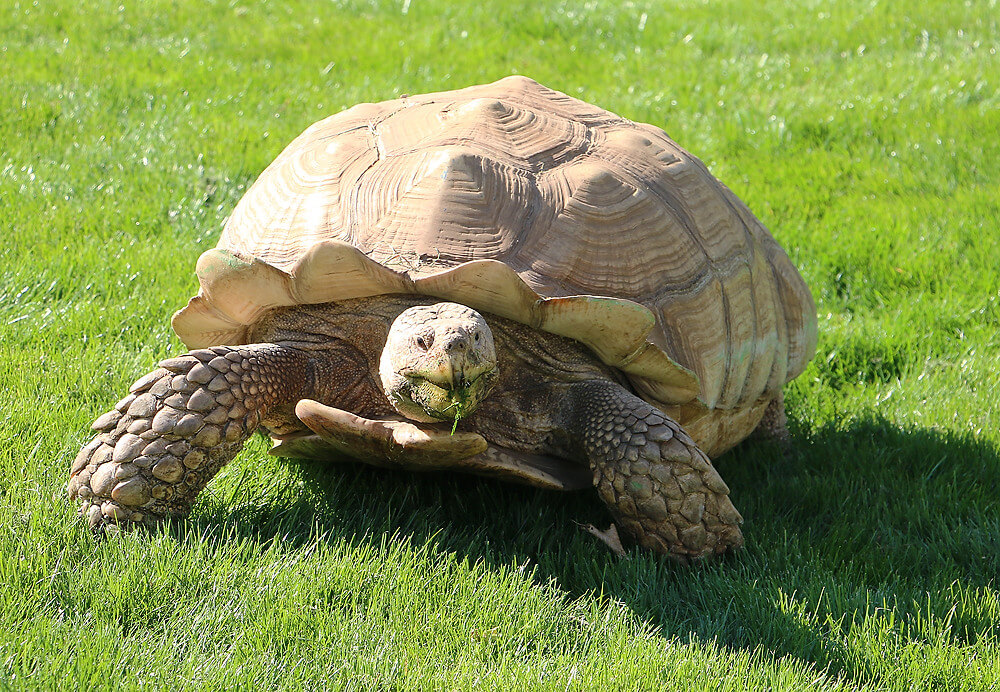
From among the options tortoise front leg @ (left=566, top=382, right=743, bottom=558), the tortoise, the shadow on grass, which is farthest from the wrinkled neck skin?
the shadow on grass

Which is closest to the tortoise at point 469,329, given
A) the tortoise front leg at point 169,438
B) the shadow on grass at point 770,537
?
the tortoise front leg at point 169,438

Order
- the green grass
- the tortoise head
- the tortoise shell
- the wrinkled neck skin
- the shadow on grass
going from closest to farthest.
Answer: the green grass
the tortoise head
the shadow on grass
the tortoise shell
the wrinkled neck skin

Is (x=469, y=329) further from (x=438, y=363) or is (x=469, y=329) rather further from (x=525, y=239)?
(x=525, y=239)

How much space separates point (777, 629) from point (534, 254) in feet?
4.11

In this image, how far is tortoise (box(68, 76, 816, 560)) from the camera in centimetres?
284

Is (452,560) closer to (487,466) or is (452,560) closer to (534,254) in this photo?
(487,466)

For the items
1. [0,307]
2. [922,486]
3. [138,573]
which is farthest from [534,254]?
[0,307]

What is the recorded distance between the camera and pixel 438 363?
262cm

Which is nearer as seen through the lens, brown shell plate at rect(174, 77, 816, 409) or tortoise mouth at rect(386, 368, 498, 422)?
tortoise mouth at rect(386, 368, 498, 422)

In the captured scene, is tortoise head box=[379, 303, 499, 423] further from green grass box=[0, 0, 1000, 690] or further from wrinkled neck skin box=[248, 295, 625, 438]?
green grass box=[0, 0, 1000, 690]

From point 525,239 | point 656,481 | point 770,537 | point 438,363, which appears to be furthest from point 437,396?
point 770,537

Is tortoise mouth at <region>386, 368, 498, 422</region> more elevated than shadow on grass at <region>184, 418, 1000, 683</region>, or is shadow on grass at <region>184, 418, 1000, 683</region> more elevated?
tortoise mouth at <region>386, 368, 498, 422</region>

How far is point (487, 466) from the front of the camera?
296 cm

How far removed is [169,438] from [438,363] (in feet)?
A: 2.68
